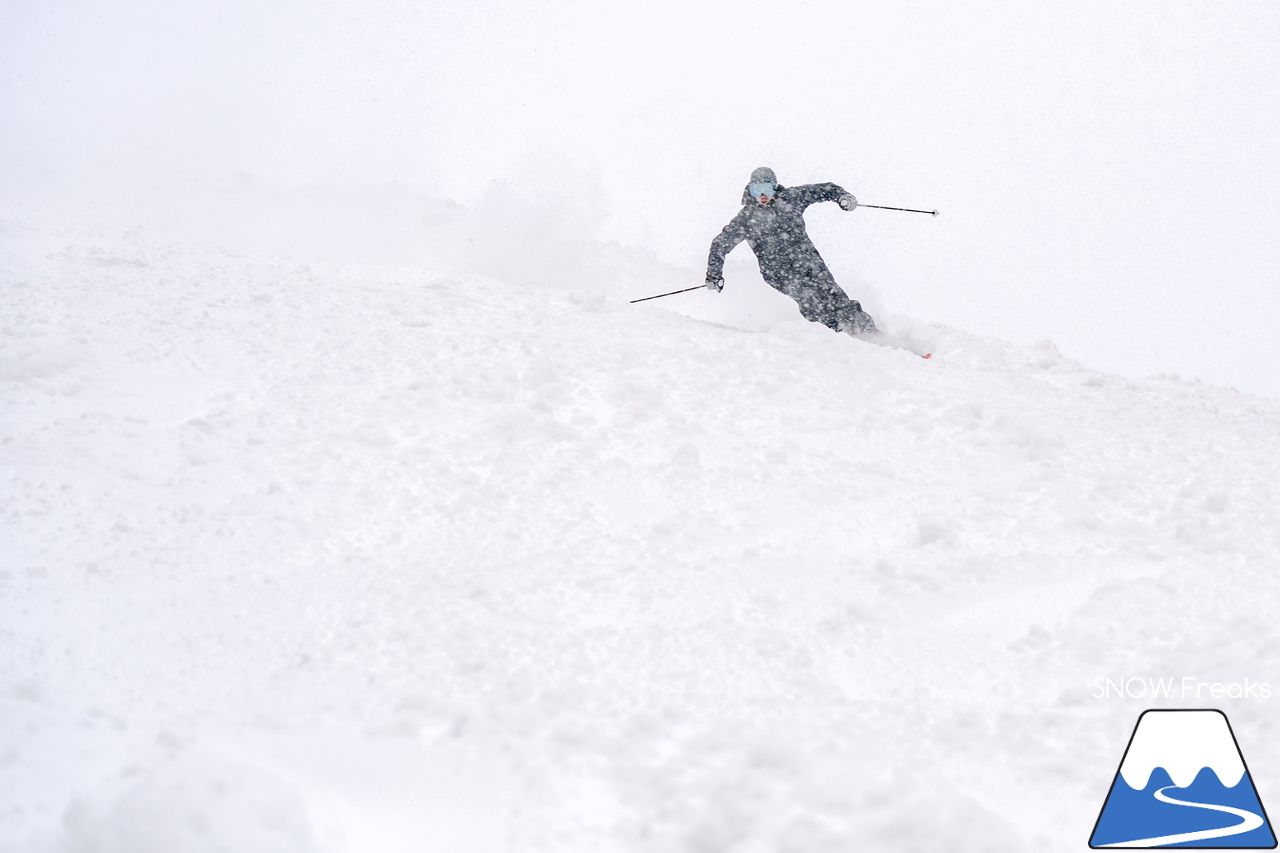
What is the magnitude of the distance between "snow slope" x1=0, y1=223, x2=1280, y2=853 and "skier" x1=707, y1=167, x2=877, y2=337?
2.26 meters

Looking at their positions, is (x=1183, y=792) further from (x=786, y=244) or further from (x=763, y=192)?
(x=763, y=192)

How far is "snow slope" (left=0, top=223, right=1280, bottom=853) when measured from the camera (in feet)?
7.86

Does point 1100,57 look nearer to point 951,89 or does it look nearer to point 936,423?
point 951,89

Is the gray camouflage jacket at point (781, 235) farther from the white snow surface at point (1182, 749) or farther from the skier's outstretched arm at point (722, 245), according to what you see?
the white snow surface at point (1182, 749)

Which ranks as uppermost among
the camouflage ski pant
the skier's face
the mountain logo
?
the skier's face

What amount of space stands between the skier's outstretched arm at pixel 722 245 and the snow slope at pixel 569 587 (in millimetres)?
2226

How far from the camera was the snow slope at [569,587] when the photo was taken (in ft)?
7.86

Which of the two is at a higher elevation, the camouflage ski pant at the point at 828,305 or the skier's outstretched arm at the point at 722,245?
the skier's outstretched arm at the point at 722,245

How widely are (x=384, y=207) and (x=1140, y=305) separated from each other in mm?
50037

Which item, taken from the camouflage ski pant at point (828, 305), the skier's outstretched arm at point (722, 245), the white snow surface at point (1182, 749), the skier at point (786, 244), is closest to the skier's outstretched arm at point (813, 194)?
the skier at point (786, 244)

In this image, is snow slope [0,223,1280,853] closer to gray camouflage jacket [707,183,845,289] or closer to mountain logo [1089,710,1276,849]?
mountain logo [1089,710,1276,849]
